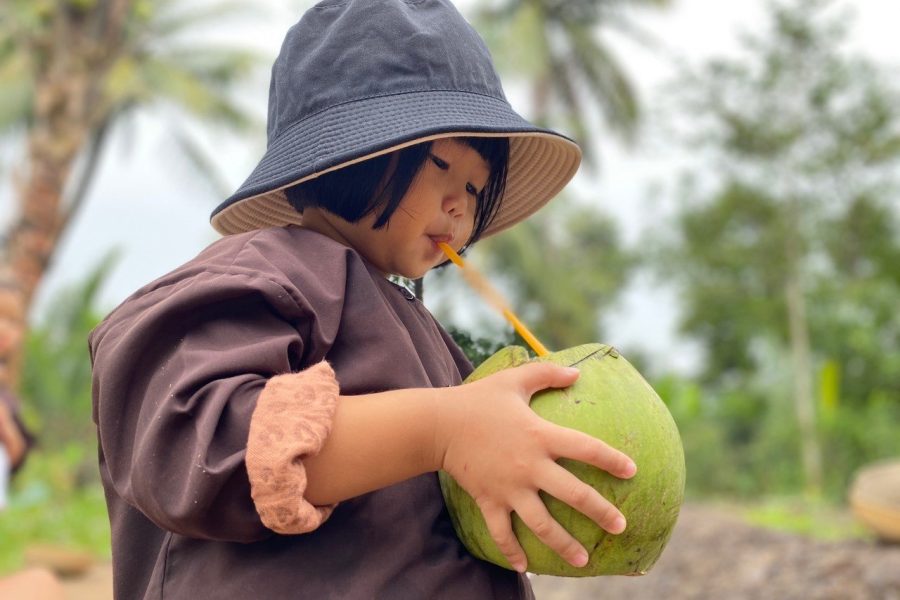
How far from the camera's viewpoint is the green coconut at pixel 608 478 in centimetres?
122

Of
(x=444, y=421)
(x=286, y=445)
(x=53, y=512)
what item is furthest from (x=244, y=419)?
(x=53, y=512)

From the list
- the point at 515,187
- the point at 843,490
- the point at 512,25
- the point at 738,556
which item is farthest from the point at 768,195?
the point at 515,187

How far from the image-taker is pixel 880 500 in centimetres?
664

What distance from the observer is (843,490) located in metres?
13.2

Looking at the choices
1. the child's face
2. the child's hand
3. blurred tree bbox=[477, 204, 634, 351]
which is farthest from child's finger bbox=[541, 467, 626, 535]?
blurred tree bbox=[477, 204, 634, 351]

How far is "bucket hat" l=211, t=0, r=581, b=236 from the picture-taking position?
54.0 inches

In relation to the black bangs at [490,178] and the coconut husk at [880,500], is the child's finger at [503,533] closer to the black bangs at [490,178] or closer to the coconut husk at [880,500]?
the black bangs at [490,178]

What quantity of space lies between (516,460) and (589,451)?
0.08 metres

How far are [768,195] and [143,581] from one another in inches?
578

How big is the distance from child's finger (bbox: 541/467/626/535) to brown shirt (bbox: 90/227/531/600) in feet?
0.74

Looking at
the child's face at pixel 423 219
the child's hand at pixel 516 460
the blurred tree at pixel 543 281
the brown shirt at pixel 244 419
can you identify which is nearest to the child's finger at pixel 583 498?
the child's hand at pixel 516 460

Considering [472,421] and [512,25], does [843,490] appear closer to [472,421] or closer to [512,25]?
[512,25]

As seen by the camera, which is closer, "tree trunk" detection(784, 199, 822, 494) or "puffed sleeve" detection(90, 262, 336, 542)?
"puffed sleeve" detection(90, 262, 336, 542)

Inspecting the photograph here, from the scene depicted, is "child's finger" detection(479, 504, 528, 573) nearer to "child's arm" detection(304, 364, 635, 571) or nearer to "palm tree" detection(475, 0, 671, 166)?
"child's arm" detection(304, 364, 635, 571)
